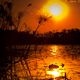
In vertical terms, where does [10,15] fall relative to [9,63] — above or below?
above

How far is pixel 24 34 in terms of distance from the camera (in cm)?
870

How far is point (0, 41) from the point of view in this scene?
8.05 meters

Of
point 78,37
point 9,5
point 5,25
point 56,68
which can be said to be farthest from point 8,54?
point 78,37

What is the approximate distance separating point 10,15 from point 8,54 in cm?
133

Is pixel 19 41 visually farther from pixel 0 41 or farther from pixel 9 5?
pixel 9 5

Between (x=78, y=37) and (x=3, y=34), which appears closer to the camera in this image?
(x=3, y=34)

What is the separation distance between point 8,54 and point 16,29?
1107 mm

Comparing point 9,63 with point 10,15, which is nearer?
point 10,15

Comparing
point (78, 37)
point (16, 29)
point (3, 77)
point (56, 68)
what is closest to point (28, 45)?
point (16, 29)

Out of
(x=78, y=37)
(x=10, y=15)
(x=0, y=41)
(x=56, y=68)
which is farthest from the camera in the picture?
(x=78, y=37)

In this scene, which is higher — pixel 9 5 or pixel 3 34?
pixel 9 5

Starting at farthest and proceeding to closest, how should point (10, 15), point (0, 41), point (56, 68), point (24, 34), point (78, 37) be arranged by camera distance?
1. point (78, 37)
2. point (56, 68)
3. point (24, 34)
4. point (0, 41)
5. point (10, 15)

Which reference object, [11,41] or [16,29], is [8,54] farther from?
[16,29]

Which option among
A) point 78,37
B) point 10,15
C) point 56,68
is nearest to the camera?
point 10,15
